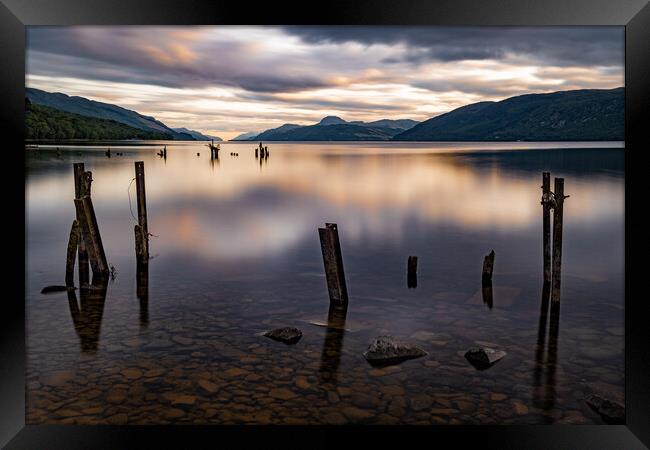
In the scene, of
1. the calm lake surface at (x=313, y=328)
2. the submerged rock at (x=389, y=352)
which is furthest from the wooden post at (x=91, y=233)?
the submerged rock at (x=389, y=352)

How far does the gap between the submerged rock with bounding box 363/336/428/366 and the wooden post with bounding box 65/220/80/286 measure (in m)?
8.88

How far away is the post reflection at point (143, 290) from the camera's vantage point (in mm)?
13930

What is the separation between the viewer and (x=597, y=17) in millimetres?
5215

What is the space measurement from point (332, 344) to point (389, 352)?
4.75 feet

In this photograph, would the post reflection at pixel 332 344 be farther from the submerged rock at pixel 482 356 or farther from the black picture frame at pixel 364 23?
the black picture frame at pixel 364 23

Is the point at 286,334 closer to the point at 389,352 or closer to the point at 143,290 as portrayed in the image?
the point at 389,352

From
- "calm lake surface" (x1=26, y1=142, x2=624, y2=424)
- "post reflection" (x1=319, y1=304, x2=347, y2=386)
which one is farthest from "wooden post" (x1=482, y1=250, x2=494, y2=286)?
"post reflection" (x1=319, y1=304, x2=347, y2=386)

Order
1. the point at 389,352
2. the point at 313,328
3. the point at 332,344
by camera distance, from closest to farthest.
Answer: the point at 389,352
the point at 332,344
the point at 313,328

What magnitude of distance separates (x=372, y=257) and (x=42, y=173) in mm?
43821

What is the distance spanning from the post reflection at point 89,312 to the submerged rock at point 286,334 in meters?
3.39

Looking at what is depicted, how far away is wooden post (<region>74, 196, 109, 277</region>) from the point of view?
53.2 ft

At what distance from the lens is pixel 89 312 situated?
14.4 metres

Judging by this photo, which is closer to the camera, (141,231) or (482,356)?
(482,356)

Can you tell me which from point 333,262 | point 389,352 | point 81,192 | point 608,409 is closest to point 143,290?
point 81,192
